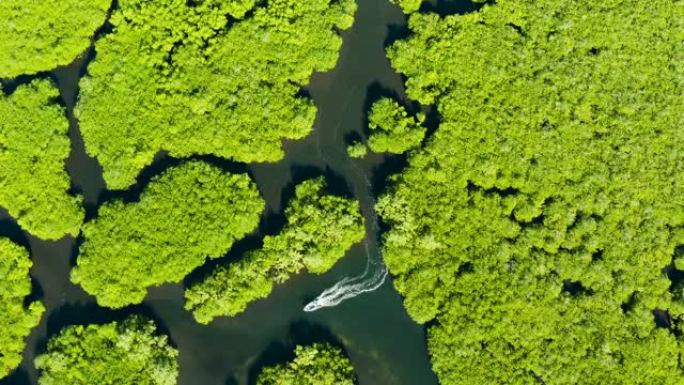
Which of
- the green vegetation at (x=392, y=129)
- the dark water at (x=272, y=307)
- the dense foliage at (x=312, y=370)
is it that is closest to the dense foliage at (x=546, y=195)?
the green vegetation at (x=392, y=129)

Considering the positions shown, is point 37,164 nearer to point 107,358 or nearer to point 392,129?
point 107,358

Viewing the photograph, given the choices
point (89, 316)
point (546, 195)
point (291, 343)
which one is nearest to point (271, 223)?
point (291, 343)

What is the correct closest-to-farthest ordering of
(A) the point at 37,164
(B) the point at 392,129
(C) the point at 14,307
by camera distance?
(C) the point at 14,307
(A) the point at 37,164
(B) the point at 392,129

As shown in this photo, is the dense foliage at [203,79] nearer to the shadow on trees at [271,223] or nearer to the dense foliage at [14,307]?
the shadow on trees at [271,223]

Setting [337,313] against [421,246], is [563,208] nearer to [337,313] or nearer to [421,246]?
[421,246]

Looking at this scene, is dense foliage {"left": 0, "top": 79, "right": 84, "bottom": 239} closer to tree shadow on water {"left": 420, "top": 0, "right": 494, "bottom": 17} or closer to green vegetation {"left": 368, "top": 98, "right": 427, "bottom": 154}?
green vegetation {"left": 368, "top": 98, "right": 427, "bottom": 154}

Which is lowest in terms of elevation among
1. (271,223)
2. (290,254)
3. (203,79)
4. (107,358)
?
(107,358)
